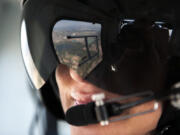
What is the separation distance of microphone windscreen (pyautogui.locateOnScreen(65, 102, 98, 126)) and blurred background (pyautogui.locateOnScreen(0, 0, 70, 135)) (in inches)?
29.4

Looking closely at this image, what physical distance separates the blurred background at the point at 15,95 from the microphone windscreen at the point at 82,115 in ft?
2.45

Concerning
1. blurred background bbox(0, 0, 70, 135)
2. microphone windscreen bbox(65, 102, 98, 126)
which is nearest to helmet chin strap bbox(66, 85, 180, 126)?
microphone windscreen bbox(65, 102, 98, 126)

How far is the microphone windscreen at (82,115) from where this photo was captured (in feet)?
2.14

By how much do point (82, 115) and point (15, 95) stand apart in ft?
3.06

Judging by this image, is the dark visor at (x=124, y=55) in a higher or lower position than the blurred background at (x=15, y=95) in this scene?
higher

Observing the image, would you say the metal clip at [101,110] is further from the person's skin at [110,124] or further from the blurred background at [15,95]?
the blurred background at [15,95]

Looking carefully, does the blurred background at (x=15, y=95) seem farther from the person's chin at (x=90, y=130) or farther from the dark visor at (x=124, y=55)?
→ the dark visor at (x=124, y=55)

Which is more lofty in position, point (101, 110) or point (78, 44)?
point (78, 44)

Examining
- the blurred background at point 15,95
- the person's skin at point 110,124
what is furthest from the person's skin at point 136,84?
the blurred background at point 15,95

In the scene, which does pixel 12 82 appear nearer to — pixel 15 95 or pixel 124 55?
pixel 15 95

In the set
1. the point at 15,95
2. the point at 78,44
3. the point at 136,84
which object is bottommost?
the point at 15,95

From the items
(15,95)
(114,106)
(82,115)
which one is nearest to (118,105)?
(114,106)

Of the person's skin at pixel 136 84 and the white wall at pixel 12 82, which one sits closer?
the person's skin at pixel 136 84

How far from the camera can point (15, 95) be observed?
1.50 metres
